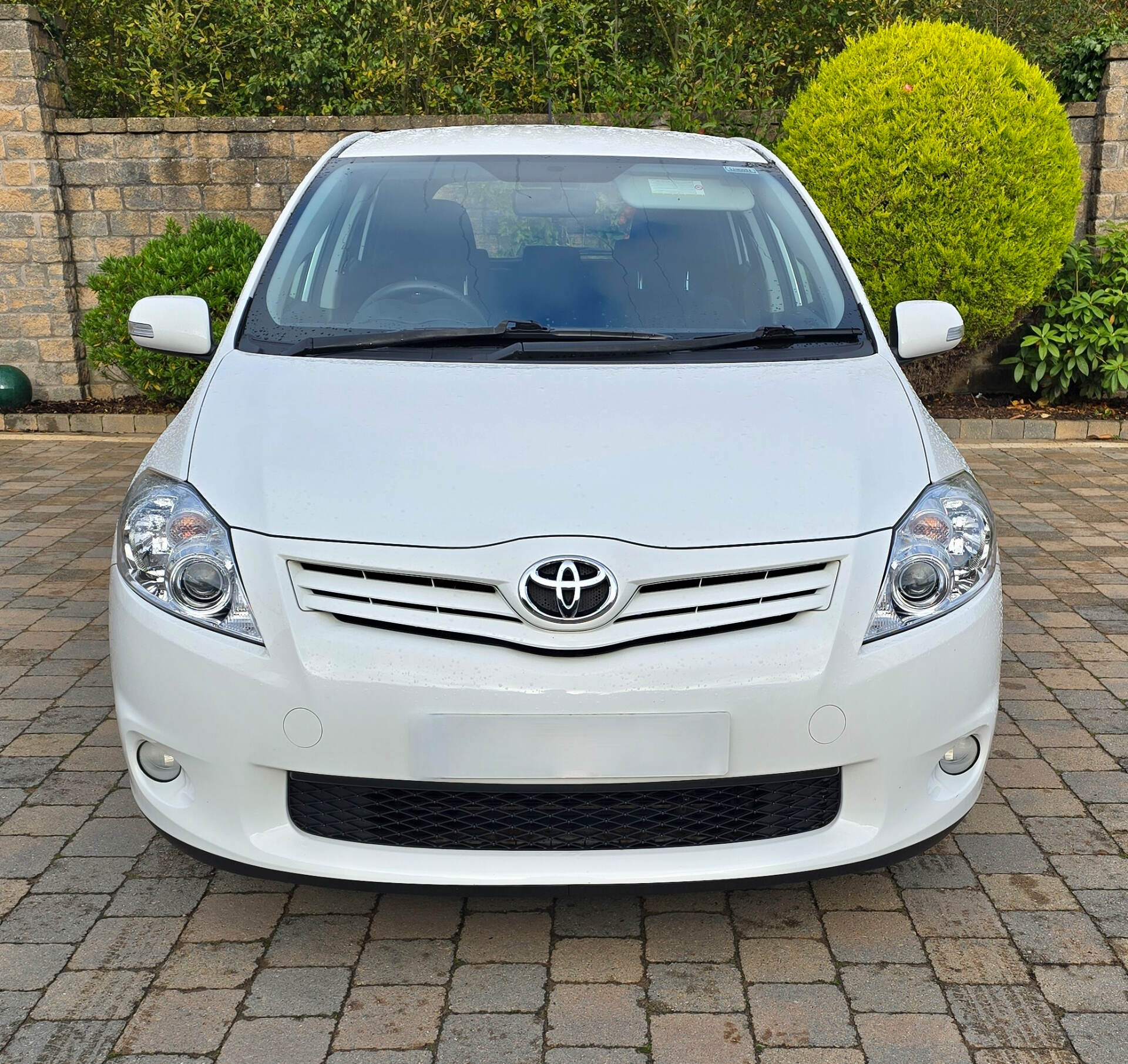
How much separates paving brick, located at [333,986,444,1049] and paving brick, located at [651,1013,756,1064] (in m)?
0.44

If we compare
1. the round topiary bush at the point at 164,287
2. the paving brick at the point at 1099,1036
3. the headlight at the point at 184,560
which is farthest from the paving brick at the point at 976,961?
the round topiary bush at the point at 164,287

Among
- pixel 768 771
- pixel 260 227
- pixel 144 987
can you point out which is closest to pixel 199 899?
pixel 144 987

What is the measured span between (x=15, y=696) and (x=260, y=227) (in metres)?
5.60

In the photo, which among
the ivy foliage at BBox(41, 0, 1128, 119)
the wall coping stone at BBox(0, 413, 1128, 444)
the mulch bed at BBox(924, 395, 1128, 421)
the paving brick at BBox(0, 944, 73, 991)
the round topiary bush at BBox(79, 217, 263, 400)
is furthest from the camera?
the ivy foliage at BBox(41, 0, 1128, 119)

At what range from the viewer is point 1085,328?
333 inches

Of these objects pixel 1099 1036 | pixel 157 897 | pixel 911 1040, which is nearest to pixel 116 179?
pixel 157 897

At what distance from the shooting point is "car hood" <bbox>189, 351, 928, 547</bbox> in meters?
2.48

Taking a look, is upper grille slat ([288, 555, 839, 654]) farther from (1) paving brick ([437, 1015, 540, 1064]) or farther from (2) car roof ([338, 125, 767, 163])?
(2) car roof ([338, 125, 767, 163])

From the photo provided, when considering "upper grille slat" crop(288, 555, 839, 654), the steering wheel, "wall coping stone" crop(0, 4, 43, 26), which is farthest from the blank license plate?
"wall coping stone" crop(0, 4, 43, 26)

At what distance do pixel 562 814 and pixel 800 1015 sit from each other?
0.63 metres

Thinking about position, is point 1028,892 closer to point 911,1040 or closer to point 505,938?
point 911,1040

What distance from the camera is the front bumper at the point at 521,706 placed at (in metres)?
2.35

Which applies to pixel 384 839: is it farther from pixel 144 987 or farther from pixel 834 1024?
pixel 834 1024

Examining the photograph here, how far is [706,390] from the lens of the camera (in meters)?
2.92
